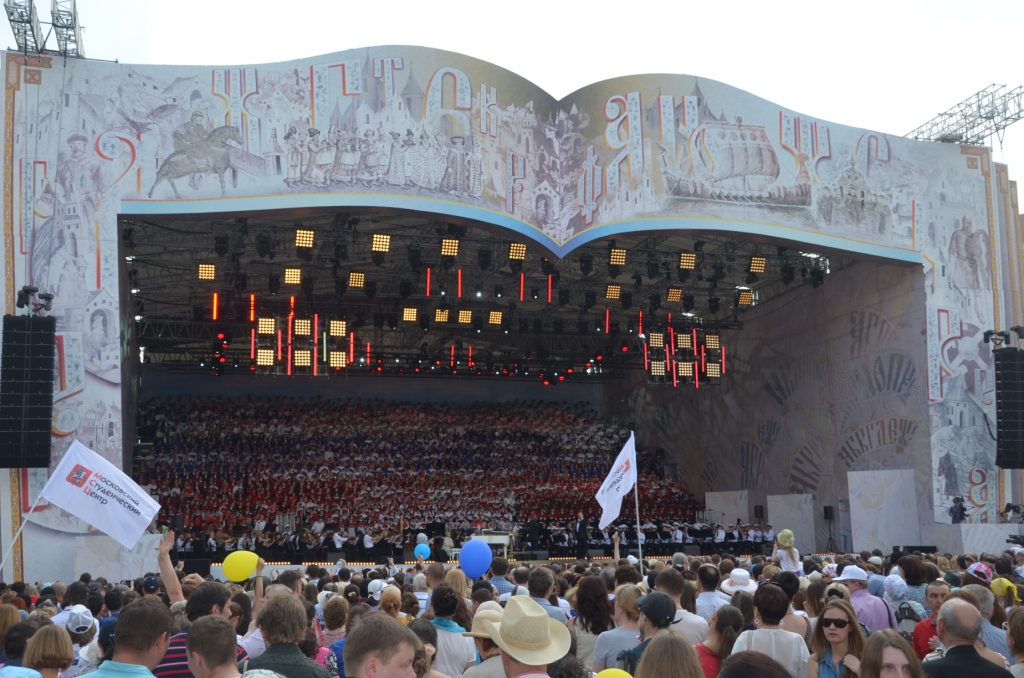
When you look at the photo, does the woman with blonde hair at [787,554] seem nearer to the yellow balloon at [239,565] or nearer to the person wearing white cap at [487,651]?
the yellow balloon at [239,565]

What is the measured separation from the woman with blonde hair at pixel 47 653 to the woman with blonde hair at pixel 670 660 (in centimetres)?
343

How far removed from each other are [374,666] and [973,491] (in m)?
26.5

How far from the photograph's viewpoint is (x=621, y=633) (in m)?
6.48

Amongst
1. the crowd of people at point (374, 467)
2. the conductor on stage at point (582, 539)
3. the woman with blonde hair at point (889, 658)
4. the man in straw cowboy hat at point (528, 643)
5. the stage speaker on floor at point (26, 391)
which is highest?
the stage speaker on floor at point (26, 391)

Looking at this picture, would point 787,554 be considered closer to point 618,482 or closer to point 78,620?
point 618,482

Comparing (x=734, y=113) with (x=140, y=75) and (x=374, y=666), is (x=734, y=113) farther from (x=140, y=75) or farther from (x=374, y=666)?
(x=374, y=666)

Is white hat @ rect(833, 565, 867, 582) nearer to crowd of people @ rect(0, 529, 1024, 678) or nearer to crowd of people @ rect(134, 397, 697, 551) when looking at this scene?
crowd of people @ rect(0, 529, 1024, 678)

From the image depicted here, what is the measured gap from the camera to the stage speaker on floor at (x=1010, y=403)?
2622 centimetres

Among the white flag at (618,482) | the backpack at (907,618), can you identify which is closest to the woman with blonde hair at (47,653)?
the backpack at (907,618)

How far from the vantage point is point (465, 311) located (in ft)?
107

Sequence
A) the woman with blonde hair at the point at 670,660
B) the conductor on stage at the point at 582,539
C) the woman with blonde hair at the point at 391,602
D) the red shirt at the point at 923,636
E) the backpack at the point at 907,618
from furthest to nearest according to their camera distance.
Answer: the conductor on stage at the point at 582,539 < the backpack at the point at 907,618 < the woman with blonde hair at the point at 391,602 < the red shirt at the point at 923,636 < the woman with blonde hair at the point at 670,660

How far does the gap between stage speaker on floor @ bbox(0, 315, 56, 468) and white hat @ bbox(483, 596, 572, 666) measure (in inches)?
737

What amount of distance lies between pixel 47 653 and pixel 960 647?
16.1 feet

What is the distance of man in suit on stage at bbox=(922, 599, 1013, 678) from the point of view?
5.20 metres
